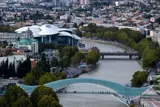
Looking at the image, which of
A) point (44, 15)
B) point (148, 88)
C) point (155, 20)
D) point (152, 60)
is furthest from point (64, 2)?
point (148, 88)

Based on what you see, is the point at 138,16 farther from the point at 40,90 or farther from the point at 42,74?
the point at 40,90

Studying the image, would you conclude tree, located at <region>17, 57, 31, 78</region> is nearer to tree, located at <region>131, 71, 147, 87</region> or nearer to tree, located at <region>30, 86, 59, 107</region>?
tree, located at <region>131, 71, 147, 87</region>

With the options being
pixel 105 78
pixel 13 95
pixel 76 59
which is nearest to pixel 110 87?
pixel 13 95

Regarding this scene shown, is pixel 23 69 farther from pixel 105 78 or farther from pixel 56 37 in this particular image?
pixel 56 37

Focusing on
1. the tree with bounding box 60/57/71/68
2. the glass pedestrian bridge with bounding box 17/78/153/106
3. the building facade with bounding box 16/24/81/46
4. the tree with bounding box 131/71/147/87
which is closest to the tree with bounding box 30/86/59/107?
the glass pedestrian bridge with bounding box 17/78/153/106

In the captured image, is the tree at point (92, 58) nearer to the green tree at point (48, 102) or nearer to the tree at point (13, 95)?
the tree at point (13, 95)
